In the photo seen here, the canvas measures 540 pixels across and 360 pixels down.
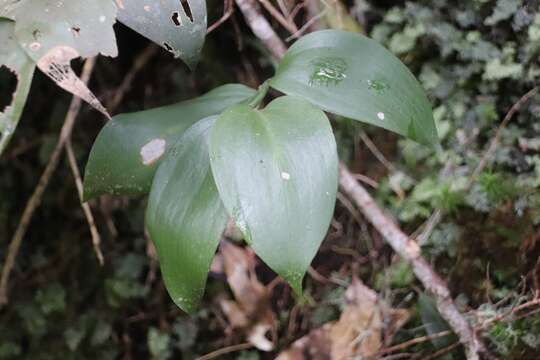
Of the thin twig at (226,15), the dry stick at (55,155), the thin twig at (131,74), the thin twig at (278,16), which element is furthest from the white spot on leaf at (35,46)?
the thin twig at (131,74)

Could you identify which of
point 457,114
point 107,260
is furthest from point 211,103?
point 107,260

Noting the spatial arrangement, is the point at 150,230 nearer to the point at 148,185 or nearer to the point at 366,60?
the point at 148,185

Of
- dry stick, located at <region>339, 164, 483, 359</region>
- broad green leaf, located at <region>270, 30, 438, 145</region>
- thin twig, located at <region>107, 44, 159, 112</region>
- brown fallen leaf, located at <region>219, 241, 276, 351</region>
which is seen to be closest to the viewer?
broad green leaf, located at <region>270, 30, 438, 145</region>

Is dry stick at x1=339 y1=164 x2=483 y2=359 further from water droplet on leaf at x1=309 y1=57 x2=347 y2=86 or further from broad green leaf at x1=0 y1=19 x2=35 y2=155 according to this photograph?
broad green leaf at x1=0 y1=19 x2=35 y2=155

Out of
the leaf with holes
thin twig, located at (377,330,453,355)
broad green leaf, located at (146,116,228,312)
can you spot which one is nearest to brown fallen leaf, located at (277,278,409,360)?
thin twig, located at (377,330,453,355)

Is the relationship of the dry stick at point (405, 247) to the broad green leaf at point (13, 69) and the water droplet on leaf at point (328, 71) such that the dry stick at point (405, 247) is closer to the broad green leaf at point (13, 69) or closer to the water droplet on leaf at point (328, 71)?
the water droplet on leaf at point (328, 71)
